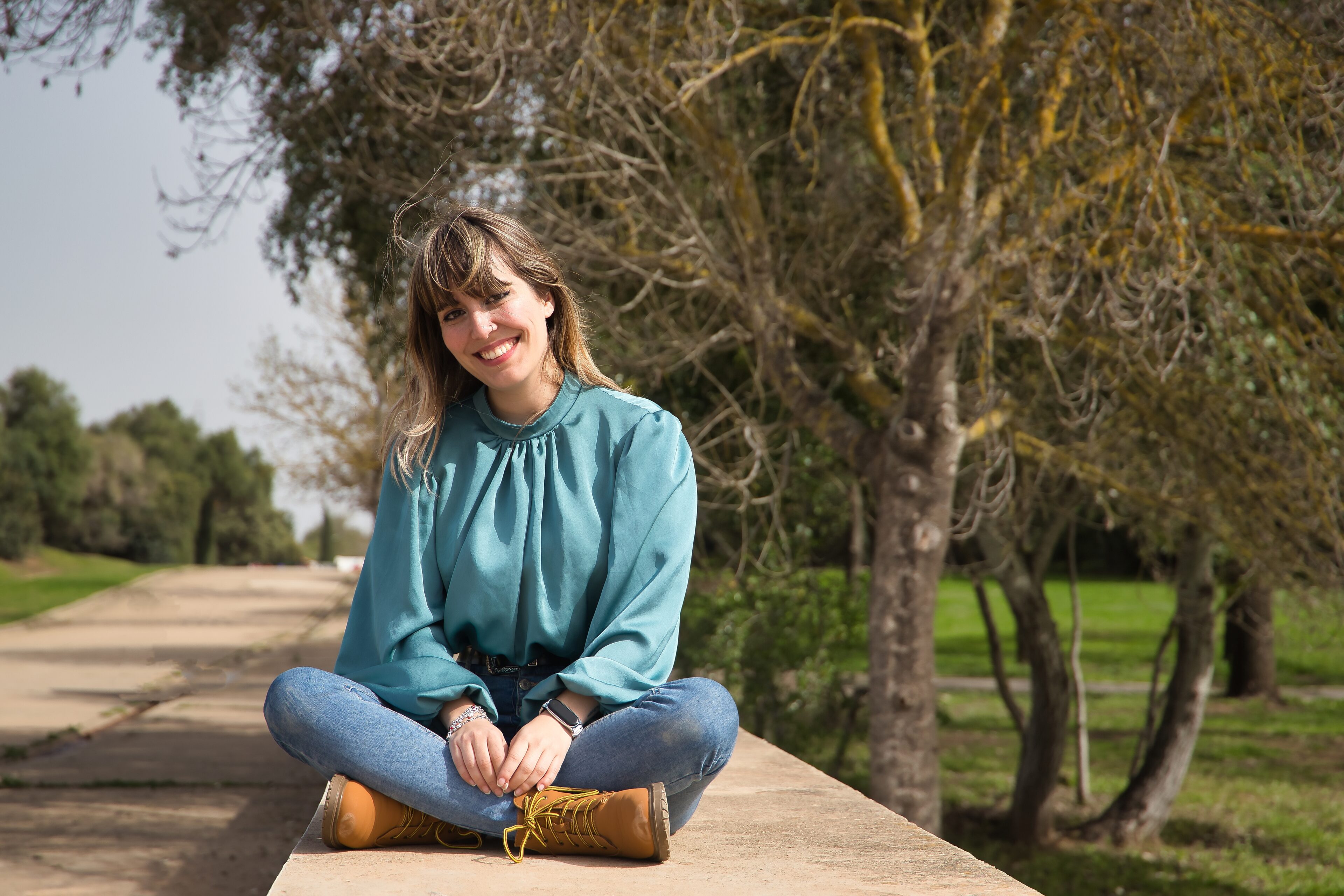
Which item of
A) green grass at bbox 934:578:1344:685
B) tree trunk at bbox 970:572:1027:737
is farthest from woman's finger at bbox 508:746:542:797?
tree trunk at bbox 970:572:1027:737

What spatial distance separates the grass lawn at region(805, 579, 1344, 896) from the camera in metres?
7.67

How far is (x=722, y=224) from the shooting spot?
6.77m

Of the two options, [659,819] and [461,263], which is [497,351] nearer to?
[461,263]

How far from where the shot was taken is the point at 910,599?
5.98m

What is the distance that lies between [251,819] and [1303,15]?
6.81m


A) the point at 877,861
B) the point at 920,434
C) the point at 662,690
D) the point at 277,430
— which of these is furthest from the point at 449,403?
the point at 277,430

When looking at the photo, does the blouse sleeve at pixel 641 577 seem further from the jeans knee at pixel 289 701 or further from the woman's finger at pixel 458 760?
the jeans knee at pixel 289 701

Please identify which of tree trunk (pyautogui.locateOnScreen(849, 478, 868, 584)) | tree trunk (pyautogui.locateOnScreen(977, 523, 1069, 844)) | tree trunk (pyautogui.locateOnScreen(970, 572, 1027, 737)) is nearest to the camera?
tree trunk (pyautogui.locateOnScreen(849, 478, 868, 584))

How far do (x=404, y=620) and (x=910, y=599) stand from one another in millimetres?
3887

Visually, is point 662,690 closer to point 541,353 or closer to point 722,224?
point 541,353

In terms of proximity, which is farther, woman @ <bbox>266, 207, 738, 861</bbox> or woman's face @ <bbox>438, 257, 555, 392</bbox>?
woman's face @ <bbox>438, 257, 555, 392</bbox>

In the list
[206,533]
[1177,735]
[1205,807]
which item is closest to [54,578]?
[206,533]

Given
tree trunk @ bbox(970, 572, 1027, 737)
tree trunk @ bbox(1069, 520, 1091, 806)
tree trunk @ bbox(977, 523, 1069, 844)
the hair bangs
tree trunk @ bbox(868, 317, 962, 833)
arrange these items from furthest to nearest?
tree trunk @ bbox(970, 572, 1027, 737) < tree trunk @ bbox(1069, 520, 1091, 806) < tree trunk @ bbox(977, 523, 1069, 844) < tree trunk @ bbox(868, 317, 962, 833) < the hair bangs

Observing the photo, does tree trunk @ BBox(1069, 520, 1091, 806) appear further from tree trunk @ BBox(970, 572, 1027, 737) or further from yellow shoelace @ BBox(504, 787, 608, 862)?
yellow shoelace @ BBox(504, 787, 608, 862)
